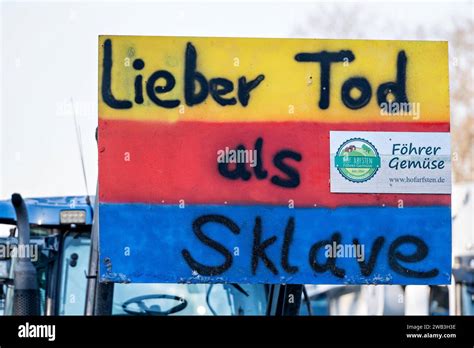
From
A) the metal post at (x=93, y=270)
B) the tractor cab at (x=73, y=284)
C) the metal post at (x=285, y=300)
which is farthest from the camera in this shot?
the tractor cab at (x=73, y=284)

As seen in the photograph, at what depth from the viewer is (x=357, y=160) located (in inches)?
170

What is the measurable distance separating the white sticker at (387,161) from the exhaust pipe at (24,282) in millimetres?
1301

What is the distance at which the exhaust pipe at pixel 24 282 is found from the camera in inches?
185

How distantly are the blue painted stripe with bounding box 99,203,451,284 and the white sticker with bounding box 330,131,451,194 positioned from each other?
0.09 metres

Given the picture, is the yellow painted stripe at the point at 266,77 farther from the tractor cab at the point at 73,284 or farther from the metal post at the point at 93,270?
the tractor cab at the point at 73,284

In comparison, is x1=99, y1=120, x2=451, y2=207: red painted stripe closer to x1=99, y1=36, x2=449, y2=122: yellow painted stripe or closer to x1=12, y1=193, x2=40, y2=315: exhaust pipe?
x1=99, y1=36, x2=449, y2=122: yellow painted stripe

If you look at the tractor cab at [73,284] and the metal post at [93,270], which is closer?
the metal post at [93,270]

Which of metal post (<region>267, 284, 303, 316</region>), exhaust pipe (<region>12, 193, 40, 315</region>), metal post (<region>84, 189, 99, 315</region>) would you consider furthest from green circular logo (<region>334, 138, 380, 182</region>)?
exhaust pipe (<region>12, 193, 40, 315</region>)

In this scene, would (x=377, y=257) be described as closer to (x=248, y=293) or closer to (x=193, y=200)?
(x=193, y=200)

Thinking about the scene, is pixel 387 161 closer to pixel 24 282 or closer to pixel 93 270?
pixel 93 270

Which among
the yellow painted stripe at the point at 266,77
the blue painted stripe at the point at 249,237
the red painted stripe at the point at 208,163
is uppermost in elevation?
the yellow painted stripe at the point at 266,77

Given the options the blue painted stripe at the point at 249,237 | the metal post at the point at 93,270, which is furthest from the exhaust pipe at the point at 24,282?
the blue painted stripe at the point at 249,237

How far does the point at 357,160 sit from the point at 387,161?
4.4 inches
